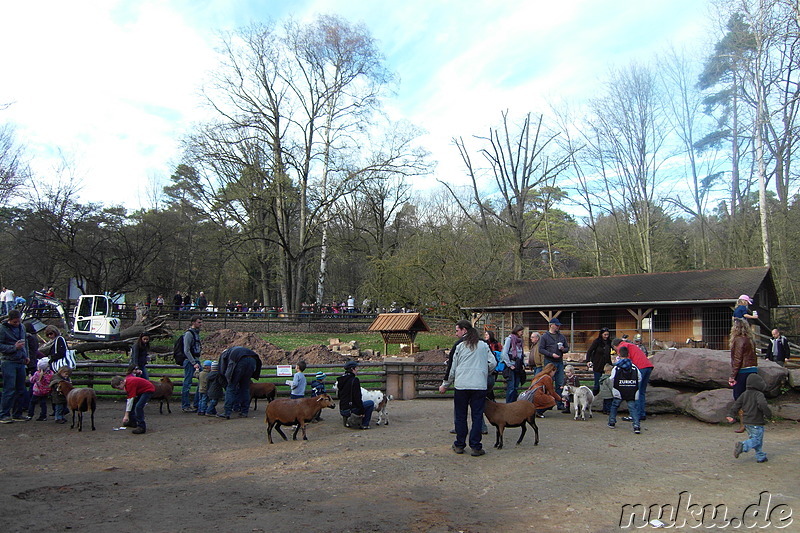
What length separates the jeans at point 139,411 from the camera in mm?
9164

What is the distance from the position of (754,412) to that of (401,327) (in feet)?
49.0

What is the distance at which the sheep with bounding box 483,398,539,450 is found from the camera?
818cm

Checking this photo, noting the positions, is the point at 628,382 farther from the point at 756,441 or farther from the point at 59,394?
the point at 59,394

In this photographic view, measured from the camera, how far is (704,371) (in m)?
11.2

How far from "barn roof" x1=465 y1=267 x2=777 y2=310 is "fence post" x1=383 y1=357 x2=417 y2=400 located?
49.1ft

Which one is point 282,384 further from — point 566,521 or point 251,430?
point 566,521

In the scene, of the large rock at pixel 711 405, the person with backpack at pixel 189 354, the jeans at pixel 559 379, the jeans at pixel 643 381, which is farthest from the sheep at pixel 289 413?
the large rock at pixel 711 405

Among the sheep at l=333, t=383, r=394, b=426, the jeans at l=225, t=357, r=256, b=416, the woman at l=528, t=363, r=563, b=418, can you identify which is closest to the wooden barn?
the woman at l=528, t=363, r=563, b=418

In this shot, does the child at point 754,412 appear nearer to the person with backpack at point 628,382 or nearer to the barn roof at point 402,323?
the person with backpack at point 628,382

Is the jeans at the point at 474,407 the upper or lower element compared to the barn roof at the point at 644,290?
lower

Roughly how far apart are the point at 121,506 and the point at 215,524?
3.89ft

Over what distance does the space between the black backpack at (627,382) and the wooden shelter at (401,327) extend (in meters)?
11.9

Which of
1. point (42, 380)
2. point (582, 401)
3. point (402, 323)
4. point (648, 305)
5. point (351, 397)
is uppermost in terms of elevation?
point (648, 305)

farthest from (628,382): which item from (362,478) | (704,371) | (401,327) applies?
(401,327)
